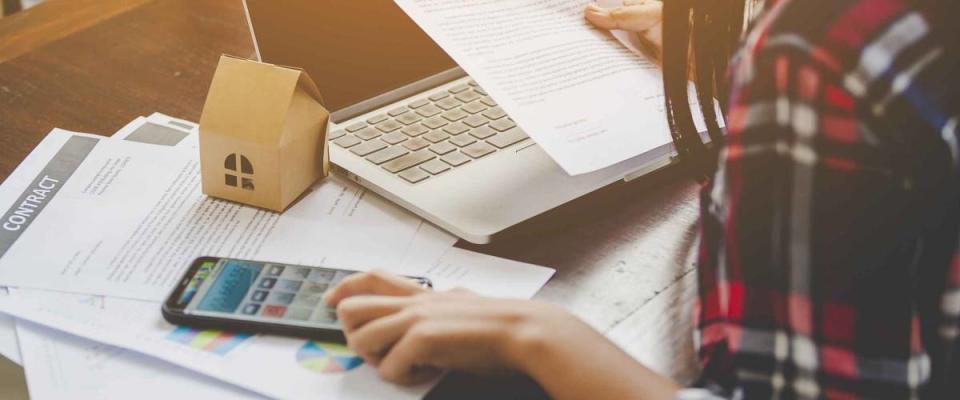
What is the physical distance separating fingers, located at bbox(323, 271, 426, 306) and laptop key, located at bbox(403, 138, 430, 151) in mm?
211

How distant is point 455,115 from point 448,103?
3 cm

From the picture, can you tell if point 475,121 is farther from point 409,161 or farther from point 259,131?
point 259,131

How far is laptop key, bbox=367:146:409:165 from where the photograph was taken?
79 cm

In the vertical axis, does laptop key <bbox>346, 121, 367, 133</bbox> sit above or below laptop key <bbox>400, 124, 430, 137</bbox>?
below

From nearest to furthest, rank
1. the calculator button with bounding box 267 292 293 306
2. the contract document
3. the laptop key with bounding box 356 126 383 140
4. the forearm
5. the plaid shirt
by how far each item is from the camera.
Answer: the plaid shirt, the forearm, the calculator button with bounding box 267 292 293 306, the contract document, the laptop key with bounding box 356 126 383 140

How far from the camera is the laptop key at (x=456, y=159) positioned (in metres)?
0.79

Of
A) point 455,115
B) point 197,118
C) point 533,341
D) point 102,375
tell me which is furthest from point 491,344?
point 197,118

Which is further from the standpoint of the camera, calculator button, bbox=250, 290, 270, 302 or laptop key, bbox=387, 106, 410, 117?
laptop key, bbox=387, 106, 410, 117

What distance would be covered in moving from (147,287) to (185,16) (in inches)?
23.8

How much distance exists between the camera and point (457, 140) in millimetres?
821

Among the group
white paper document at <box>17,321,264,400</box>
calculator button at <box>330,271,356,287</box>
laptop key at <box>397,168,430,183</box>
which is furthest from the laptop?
white paper document at <box>17,321,264,400</box>

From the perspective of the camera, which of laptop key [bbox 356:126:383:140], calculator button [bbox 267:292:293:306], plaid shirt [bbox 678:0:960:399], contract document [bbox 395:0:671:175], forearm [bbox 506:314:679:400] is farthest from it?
laptop key [bbox 356:126:383:140]

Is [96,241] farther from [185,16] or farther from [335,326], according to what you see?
[185,16]

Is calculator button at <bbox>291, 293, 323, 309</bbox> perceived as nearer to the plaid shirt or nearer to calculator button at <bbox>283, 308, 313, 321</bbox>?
calculator button at <bbox>283, 308, 313, 321</bbox>
